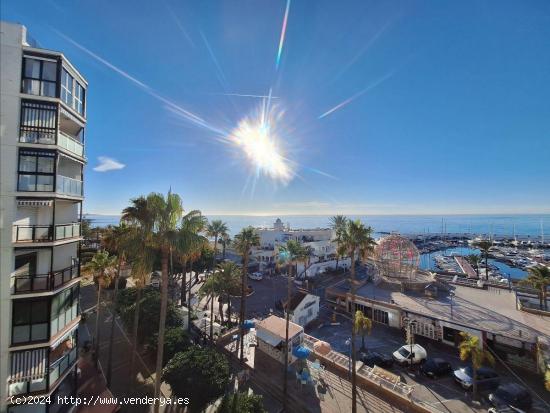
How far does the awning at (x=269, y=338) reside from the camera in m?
22.6

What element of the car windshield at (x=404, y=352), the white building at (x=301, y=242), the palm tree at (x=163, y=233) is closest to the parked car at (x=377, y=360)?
the car windshield at (x=404, y=352)

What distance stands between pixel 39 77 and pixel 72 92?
174 cm

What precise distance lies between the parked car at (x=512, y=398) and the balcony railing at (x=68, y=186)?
2960 centimetres

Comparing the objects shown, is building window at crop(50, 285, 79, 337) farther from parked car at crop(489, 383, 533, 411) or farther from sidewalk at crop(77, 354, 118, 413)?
parked car at crop(489, 383, 533, 411)

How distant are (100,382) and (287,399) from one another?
13.6 m

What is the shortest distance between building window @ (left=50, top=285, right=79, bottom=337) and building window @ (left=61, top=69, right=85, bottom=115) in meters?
10.4

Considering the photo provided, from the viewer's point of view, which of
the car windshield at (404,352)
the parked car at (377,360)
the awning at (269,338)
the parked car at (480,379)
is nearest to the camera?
the parked car at (480,379)

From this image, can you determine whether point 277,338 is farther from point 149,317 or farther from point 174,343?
point 149,317

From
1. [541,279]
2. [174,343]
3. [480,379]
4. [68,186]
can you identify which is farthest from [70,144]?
[541,279]

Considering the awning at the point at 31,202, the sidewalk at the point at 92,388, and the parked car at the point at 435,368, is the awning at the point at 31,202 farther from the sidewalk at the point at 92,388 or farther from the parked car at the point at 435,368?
the parked car at the point at 435,368

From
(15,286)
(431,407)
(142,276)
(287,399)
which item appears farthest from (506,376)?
(15,286)

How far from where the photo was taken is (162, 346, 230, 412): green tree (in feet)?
49.3

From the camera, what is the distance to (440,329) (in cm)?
2495

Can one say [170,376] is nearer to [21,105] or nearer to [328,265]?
[21,105]
